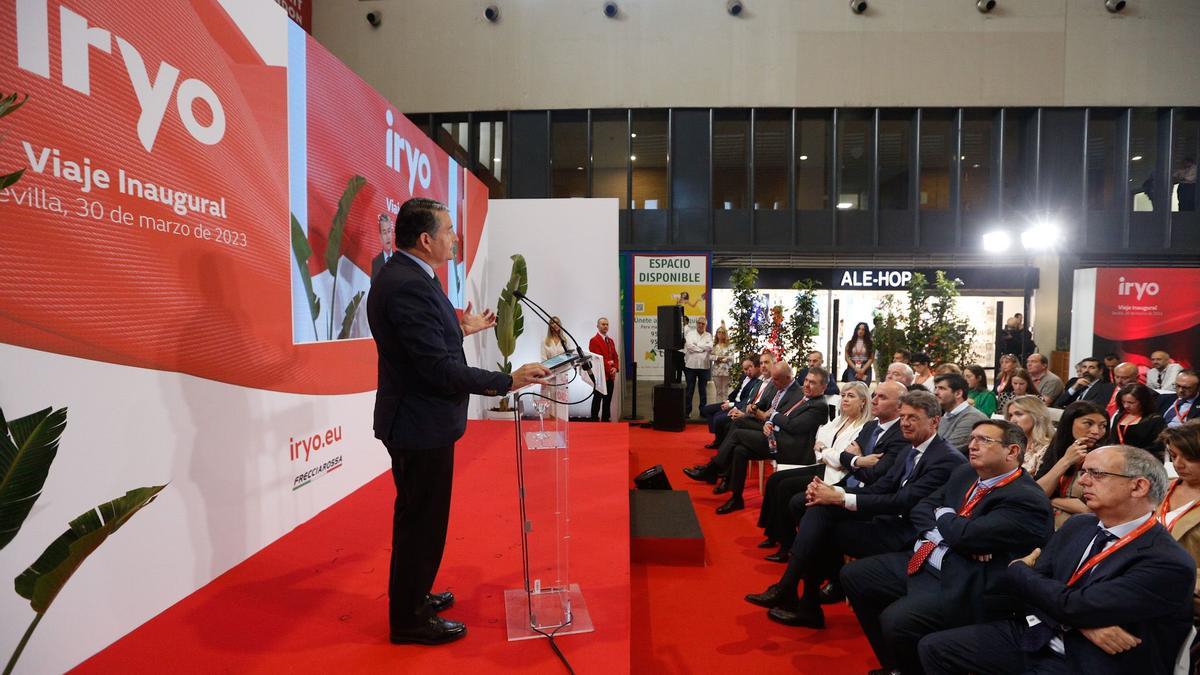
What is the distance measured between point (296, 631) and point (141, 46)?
7.31 ft

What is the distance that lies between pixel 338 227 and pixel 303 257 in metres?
0.50

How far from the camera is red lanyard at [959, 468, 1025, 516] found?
2521mm

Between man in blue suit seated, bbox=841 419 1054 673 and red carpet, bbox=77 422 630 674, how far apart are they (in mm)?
1113

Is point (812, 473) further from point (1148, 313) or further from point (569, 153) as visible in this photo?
point (569, 153)

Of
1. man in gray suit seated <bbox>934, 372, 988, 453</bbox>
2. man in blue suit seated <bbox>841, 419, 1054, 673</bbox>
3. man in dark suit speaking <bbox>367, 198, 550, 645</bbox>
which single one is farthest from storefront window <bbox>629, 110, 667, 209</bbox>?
man in dark suit speaking <bbox>367, 198, 550, 645</bbox>

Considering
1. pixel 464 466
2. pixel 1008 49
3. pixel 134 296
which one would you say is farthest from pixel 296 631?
pixel 1008 49

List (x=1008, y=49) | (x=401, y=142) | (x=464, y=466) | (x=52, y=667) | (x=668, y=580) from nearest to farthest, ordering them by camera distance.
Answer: (x=52, y=667) < (x=668, y=580) < (x=464, y=466) < (x=401, y=142) < (x=1008, y=49)

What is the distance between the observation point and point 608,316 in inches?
360

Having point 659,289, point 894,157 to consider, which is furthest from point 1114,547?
point 894,157

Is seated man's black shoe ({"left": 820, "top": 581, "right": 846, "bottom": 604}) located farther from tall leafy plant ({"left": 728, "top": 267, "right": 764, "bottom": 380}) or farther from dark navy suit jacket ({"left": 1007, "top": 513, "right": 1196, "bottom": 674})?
tall leafy plant ({"left": 728, "top": 267, "right": 764, "bottom": 380})

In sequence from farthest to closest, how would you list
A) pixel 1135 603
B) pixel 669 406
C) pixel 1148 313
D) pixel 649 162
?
pixel 649 162 → pixel 1148 313 → pixel 669 406 → pixel 1135 603

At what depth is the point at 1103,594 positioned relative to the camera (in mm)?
1900

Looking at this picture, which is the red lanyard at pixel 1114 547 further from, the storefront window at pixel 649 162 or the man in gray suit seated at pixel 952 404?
the storefront window at pixel 649 162

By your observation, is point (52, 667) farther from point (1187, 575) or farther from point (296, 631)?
point (1187, 575)
